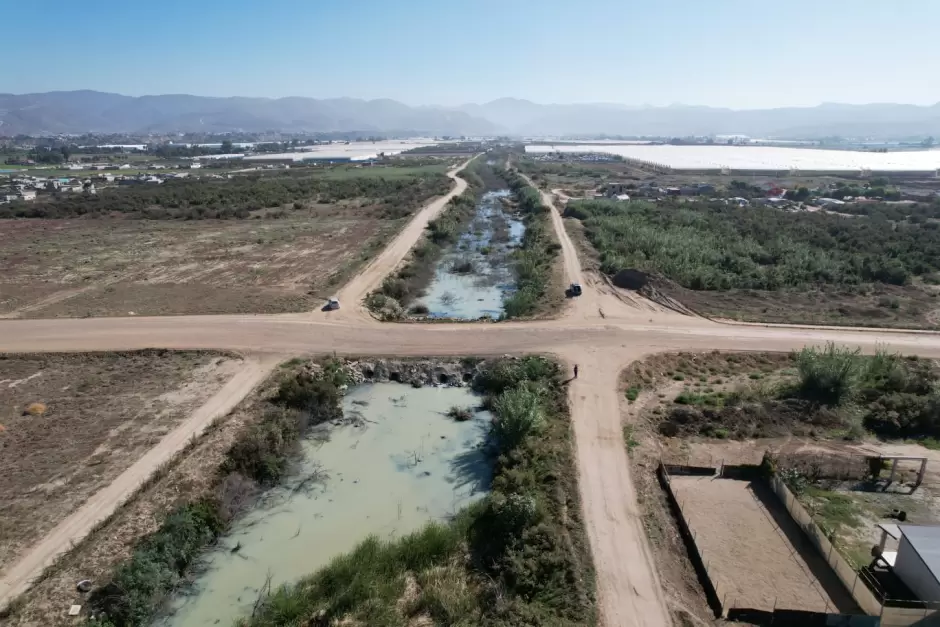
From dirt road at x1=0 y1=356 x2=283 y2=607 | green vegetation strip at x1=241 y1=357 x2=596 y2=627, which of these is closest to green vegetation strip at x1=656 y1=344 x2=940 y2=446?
green vegetation strip at x1=241 y1=357 x2=596 y2=627

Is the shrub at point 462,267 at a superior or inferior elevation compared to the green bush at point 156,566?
superior

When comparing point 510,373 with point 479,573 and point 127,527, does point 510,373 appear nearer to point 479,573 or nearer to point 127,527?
point 479,573

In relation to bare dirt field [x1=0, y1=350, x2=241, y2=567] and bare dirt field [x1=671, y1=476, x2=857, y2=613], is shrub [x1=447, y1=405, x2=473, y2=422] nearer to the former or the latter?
bare dirt field [x1=671, y1=476, x2=857, y2=613]

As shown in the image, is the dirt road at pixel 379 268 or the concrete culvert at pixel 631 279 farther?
the concrete culvert at pixel 631 279

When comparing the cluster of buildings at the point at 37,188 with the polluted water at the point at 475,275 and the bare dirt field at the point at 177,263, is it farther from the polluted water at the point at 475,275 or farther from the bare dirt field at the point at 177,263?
the polluted water at the point at 475,275

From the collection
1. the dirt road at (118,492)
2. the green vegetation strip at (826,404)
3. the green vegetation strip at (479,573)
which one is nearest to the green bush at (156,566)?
the dirt road at (118,492)

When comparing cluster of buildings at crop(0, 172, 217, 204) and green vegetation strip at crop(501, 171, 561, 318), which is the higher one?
cluster of buildings at crop(0, 172, 217, 204)
